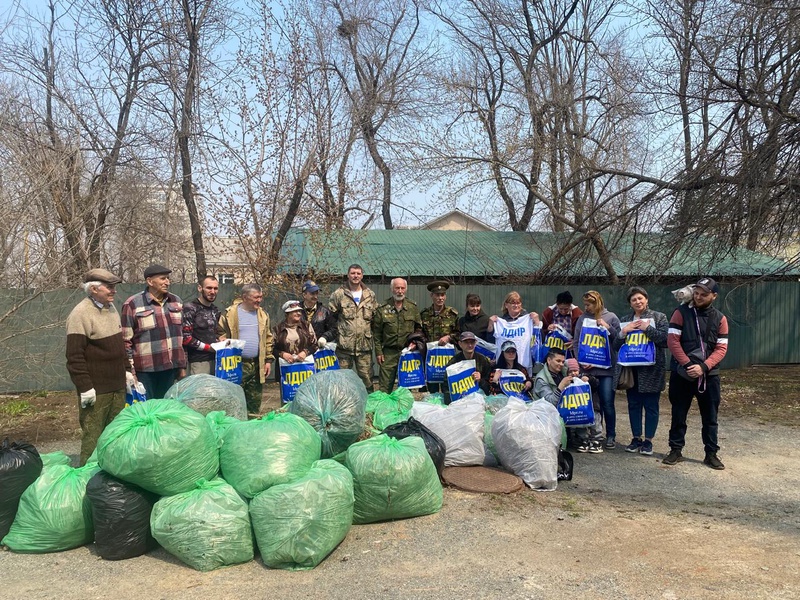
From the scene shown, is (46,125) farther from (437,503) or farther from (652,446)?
(652,446)

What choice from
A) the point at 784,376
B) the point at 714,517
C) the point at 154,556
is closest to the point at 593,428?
the point at 714,517

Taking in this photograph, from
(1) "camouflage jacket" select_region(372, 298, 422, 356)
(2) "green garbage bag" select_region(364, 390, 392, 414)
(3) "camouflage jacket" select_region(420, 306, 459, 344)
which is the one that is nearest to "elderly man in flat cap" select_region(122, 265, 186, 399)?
(2) "green garbage bag" select_region(364, 390, 392, 414)

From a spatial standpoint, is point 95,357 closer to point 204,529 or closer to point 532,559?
point 204,529

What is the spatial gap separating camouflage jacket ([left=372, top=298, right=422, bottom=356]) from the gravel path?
8.82ft

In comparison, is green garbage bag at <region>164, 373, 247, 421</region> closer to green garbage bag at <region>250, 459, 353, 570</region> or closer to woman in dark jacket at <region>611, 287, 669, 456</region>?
green garbage bag at <region>250, 459, 353, 570</region>

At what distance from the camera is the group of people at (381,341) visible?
511 cm

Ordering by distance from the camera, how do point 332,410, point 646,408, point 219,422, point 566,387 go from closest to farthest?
point 219,422 → point 332,410 → point 566,387 → point 646,408

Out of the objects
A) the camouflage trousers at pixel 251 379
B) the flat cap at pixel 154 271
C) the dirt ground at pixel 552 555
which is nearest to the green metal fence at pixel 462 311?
the flat cap at pixel 154 271

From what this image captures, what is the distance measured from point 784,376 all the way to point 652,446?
23.4 feet

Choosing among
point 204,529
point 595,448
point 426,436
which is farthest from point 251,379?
point 595,448

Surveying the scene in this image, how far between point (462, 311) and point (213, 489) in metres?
8.00

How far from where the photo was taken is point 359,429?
4.84 meters

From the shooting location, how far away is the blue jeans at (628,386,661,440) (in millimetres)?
6230

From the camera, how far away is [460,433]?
5.38 m
